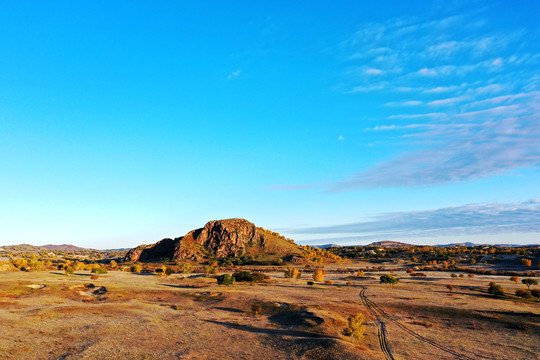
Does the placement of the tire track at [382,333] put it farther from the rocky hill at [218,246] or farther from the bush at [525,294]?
the rocky hill at [218,246]

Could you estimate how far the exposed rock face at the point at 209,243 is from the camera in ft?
389

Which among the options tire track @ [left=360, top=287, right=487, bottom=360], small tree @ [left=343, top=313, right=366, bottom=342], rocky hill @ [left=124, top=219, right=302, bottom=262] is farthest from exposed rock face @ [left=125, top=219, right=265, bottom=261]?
small tree @ [left=343, top=313, right=366, bottom=342]

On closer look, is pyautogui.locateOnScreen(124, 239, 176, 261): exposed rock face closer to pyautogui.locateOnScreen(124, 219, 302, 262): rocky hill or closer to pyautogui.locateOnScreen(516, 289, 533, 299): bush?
pyautogui.locateOnScreen(124, 219, 302, 262): rocky hill

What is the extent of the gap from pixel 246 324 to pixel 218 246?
A: 97.1 m

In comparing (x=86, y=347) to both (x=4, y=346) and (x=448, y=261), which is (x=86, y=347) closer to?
(x=4, y=346)

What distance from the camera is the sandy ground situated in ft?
67.5

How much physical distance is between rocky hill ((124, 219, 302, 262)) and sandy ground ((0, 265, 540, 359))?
75.6m

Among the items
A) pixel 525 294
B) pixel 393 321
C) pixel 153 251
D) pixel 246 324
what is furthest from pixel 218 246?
pixel 393 321

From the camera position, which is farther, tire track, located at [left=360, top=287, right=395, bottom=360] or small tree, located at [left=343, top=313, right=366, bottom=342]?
small tree, located at [left=343, top=313, right=366, bottom=342]

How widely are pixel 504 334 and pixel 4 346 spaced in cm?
3643

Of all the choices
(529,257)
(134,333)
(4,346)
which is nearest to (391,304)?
(134,333)

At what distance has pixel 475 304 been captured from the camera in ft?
116

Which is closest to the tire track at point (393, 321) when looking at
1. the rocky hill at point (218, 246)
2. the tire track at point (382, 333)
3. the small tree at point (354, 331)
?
the tire track at point (382, 333)

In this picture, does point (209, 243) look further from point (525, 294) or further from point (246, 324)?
point (525, 294)
